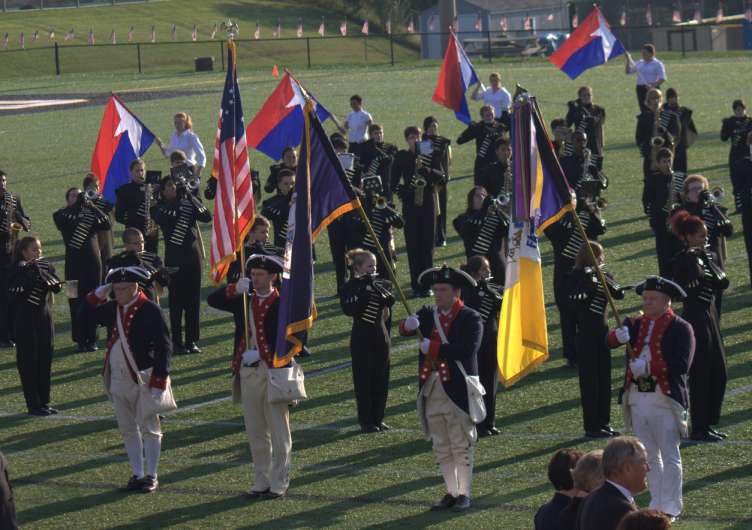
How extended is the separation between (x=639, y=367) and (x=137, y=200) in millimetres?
9482

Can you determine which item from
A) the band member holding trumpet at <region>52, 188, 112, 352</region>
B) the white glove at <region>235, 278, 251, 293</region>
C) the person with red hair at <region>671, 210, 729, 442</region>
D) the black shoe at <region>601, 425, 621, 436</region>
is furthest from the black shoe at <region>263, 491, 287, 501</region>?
the band member holding trumpet at <region>52, 188, 112, 352</region>

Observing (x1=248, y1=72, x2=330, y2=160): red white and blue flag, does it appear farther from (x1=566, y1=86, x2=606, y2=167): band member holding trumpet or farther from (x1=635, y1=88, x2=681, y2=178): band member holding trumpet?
(x1=566, y1=86, x2=606, y2=167): band member holding trumpet

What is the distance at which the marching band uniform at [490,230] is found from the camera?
17297 millimetres

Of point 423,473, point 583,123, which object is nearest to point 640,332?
point 423,473

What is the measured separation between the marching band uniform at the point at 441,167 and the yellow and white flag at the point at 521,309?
8625 millimetres

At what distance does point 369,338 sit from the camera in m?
14.2

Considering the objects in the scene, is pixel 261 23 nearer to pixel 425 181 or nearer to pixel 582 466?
pixel 425 181

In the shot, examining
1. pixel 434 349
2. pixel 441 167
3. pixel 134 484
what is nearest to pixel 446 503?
pixel 434 349

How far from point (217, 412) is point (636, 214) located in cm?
1123

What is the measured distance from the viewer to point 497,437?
14.0 metres

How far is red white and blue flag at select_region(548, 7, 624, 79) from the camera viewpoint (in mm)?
30219

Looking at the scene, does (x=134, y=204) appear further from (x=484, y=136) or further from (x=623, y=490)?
(x=623, y=490)

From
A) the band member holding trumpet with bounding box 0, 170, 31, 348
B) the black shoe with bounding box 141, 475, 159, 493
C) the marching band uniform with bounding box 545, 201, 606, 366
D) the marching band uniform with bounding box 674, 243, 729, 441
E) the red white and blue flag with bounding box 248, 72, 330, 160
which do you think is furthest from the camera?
the red white and blue flag with bounding box 248, 72, 330, 160

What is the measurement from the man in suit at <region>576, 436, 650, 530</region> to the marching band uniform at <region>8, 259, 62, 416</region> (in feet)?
27.4
